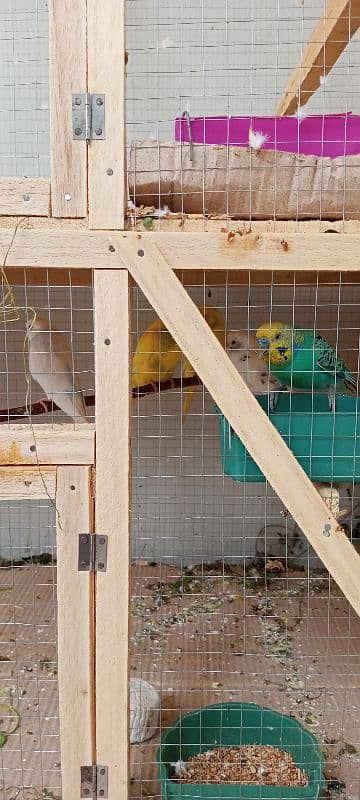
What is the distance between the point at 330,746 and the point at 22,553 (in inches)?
62.7

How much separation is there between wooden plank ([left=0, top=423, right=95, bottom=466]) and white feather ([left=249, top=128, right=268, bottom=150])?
0.55 m

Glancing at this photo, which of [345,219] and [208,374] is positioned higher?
[345,219]

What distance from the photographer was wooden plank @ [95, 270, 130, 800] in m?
1.16

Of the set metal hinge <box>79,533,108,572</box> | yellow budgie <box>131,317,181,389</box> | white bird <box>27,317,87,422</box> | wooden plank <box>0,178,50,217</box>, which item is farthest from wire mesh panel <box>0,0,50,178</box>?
metal hinge <box>79,533,108,572</box>

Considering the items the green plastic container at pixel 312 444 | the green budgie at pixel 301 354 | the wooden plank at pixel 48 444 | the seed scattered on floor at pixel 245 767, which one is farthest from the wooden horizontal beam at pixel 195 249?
the seed scattered on floor at pixel 245 767

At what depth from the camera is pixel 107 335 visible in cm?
117

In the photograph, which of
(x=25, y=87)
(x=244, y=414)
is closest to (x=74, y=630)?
(x=244, y=414)

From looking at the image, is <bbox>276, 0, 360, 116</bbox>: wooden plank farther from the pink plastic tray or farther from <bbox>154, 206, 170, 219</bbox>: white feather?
<bbox>154, 206, 170, 219</bbox>: white feather

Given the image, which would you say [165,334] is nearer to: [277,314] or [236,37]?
[277,314]

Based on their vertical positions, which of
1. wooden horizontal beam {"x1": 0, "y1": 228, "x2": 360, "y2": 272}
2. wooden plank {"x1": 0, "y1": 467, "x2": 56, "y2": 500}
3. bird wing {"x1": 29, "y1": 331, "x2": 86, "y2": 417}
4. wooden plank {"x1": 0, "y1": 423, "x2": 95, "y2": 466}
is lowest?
wooden plank {"x1": 0, "y1": 467, "x2": 56, "y2": 500}

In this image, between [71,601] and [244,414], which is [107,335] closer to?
[244,414]

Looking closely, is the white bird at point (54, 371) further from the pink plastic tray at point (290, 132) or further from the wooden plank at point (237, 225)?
the pink plastic tray at point (290, 132)

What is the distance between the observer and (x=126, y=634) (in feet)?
4.06

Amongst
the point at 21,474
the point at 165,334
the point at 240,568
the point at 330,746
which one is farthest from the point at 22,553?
the point at 21,474
